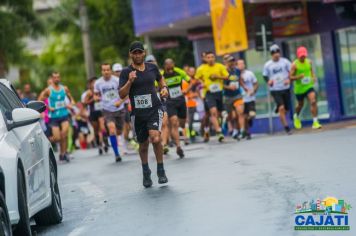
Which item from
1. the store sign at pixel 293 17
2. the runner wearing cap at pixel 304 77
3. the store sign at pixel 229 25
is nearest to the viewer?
the runner wearing cap at pixel 304 77

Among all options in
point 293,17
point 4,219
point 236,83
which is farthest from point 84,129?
point 4,219

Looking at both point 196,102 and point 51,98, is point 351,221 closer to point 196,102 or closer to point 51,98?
point 51,98

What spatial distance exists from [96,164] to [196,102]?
8.56m

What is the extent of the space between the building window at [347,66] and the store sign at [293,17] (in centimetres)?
125

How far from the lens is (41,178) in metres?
10.5

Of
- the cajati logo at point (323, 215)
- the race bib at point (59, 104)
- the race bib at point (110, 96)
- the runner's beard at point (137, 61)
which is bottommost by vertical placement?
the cajati logo at point (323, 215)

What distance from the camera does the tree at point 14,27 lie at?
Answer: 4528 cm

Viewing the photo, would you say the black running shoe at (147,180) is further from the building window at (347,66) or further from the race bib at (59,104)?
the building window at (347,66)

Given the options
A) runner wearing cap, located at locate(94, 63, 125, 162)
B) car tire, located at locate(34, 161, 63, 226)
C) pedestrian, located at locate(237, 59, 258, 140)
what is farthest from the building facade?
car tire, located at locate(34, 161, 63, 226)

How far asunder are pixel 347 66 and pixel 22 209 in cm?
2165

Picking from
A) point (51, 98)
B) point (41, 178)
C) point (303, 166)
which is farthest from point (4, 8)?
point (41, 178)

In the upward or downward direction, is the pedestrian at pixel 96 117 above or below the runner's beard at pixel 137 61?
below

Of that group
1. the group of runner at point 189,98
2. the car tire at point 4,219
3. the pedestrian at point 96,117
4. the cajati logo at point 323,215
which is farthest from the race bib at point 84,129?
the car tire at point 4,219

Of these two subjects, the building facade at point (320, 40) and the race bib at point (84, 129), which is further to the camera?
the race bib at point (84, 129)
